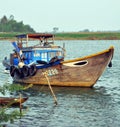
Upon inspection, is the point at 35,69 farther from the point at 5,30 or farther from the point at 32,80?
the point at 5,30

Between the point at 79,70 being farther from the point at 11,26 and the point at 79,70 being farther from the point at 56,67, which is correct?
the point at 11,26

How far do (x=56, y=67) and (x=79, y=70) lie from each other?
1.45 m

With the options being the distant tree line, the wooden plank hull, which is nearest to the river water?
the wooden plank hull

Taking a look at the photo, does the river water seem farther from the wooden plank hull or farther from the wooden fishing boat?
the wooden fishing boat

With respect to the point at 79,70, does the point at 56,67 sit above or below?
above

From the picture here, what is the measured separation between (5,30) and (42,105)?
498ft

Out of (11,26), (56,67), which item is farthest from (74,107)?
(11,26)

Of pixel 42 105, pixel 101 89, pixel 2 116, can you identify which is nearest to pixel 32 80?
pixel 101 89

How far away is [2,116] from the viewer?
14836mm

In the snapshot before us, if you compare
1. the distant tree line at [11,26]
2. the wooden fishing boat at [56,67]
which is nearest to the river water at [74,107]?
the wooden fishing boat at [56,67]

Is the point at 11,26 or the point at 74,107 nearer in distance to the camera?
the point at 74,107

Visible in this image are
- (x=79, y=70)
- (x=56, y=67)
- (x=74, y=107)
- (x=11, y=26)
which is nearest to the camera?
(x=74, y=107)

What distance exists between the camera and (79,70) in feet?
98.2

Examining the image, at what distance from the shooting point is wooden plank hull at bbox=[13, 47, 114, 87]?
29.6 m
